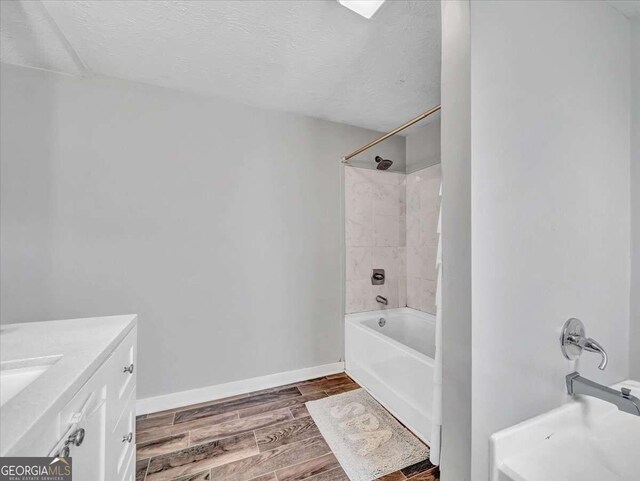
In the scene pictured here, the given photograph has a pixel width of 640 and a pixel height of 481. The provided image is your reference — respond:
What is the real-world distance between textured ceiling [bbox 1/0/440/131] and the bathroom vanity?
5.23 ft

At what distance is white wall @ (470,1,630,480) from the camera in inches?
31.0

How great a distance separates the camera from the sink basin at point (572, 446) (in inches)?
31.4

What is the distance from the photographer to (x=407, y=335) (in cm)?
281

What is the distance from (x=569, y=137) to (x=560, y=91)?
177mm

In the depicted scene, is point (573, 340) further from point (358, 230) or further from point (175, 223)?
point (175, 223)

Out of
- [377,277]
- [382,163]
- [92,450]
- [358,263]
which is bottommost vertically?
[92,450]

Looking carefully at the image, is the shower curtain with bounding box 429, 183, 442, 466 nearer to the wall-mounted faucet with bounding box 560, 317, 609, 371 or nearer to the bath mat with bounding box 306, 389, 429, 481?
the bath mat with bounding box 306, 389, 429, 481

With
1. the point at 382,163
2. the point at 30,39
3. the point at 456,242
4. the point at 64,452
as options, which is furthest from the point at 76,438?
the point at 382,163

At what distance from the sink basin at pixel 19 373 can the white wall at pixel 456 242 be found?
1253 mm

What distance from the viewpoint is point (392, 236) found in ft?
9.65

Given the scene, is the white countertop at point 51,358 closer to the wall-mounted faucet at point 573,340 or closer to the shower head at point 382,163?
the wall-mounted faucet at point 573,340

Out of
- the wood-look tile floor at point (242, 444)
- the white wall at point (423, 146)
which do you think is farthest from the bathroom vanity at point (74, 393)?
the white wall at point (423, 146)

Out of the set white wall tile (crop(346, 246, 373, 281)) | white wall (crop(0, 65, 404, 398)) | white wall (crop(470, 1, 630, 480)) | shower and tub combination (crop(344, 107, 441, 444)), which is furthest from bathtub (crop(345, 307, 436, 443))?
white wall (crop(470, 1, 630, 480))

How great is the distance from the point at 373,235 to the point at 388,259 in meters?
0.34
